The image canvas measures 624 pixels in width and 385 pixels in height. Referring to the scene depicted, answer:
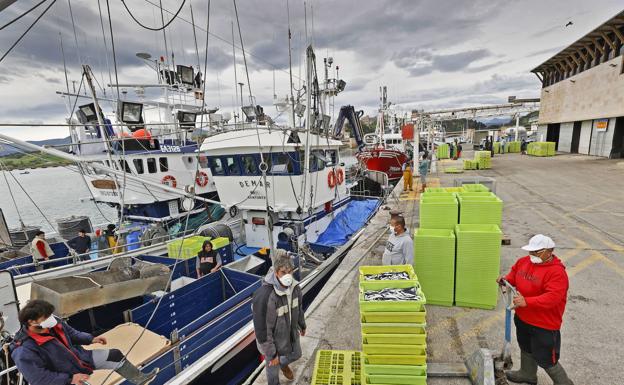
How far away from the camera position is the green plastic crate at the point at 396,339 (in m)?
2.71

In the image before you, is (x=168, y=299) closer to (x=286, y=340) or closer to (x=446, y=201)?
(x=286, y=340)

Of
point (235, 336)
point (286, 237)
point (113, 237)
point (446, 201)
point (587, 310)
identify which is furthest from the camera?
point (113, 237)

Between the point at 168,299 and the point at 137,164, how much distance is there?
29.2 feet

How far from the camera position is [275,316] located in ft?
10.2

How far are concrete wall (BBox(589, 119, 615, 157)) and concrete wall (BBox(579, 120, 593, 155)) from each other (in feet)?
1.74

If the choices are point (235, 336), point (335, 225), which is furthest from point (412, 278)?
point (335, 225)

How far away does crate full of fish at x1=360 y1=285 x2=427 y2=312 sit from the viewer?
2.71m

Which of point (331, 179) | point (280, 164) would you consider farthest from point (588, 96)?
point (280, 164)

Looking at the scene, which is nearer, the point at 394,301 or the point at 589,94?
the point at 394,301

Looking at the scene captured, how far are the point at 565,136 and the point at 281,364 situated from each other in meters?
34.3

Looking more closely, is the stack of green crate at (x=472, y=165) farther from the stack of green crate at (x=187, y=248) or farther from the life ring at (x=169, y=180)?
the stack of green crate at (x=187, y=248)

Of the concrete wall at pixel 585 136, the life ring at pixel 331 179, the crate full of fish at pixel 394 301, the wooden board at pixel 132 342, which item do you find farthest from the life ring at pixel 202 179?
the concrete wall at pixel 585 136

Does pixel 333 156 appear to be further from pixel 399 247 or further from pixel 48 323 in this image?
pixel 48 323

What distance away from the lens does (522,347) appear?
295 cm
